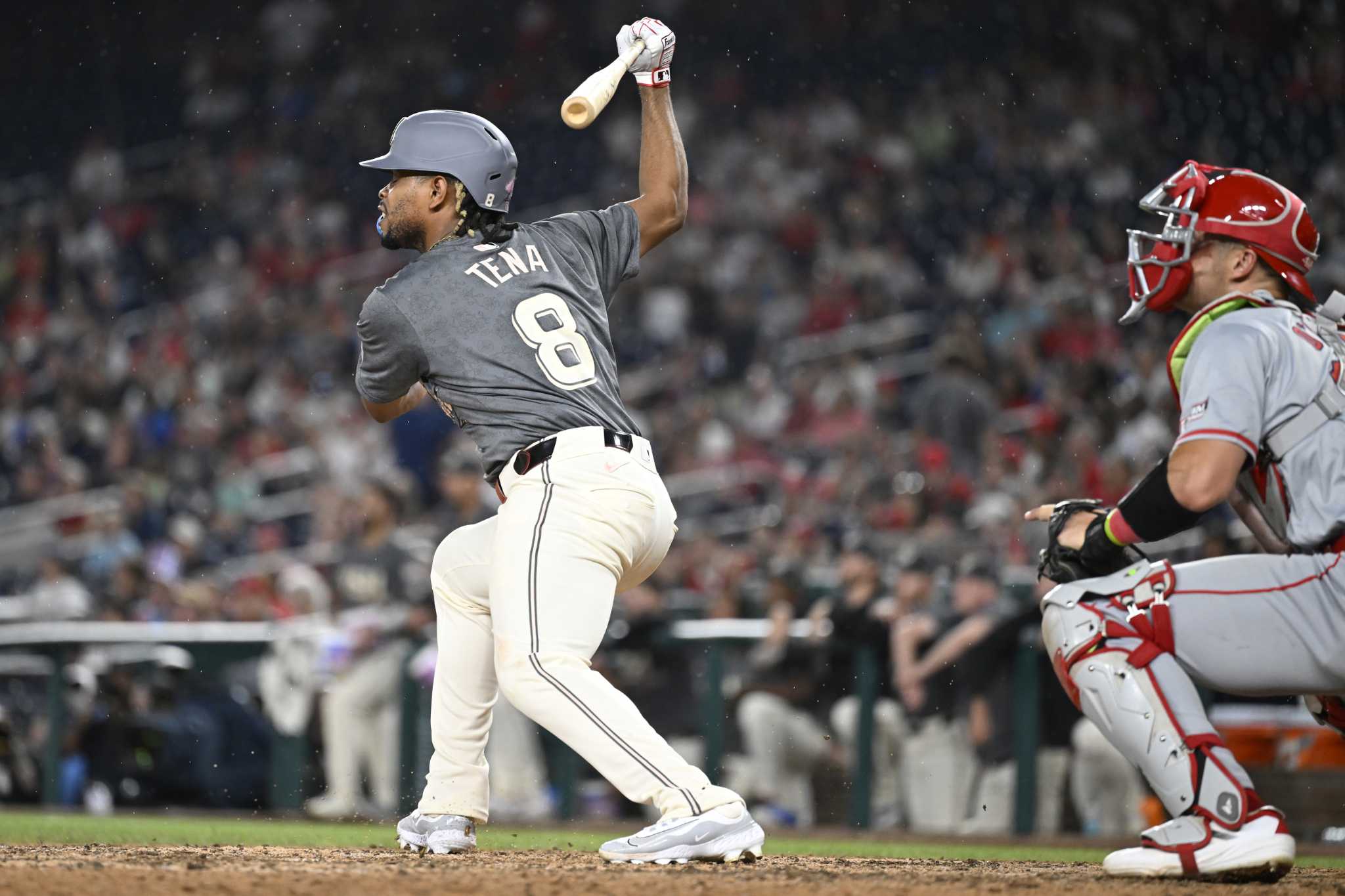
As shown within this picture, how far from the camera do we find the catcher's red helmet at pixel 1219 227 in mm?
3715

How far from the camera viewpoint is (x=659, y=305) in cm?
1376

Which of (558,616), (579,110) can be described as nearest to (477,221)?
(579,110)

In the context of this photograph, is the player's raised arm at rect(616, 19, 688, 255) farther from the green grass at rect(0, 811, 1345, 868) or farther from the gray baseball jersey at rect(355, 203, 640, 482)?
the green grass at rect(0, 811, 1345, 868)

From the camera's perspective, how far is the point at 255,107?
18219mm

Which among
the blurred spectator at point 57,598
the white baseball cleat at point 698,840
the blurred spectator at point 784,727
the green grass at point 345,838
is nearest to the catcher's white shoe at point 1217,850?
the white baseball cleat at point 698,840

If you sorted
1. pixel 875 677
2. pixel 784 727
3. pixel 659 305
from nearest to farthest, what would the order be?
pixel 875 677 < pixel 784 727 < pixel 659 305

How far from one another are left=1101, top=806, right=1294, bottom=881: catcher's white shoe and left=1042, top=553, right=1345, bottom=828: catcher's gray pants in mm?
30

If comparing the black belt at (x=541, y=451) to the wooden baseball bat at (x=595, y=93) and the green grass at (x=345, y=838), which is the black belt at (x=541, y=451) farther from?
the green grass at (x=345, y=838)

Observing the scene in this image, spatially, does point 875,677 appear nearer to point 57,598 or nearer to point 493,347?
point 493,347

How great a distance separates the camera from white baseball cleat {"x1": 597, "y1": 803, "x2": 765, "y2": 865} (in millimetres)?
3568

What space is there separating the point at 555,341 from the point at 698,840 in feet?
3.96

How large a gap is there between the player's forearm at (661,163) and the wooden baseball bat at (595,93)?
11 cm

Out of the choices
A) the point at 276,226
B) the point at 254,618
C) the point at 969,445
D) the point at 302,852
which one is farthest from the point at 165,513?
the point at 302,852

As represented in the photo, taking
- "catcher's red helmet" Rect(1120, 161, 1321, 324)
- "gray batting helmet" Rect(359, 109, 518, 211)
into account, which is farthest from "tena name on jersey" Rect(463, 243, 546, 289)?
"catcher's red helmet" Rect(1120, 161, 1321, 324)
